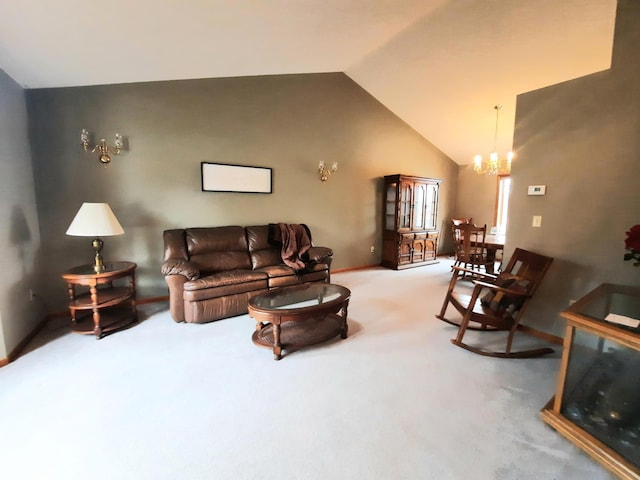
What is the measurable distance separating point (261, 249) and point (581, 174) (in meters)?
3.48

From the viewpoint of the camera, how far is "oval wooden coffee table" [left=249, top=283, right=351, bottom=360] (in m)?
2.28

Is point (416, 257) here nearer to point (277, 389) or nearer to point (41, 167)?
point (277, 389)

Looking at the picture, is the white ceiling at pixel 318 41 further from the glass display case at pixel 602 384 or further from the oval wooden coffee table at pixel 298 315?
the glass display case at pixel 602 384

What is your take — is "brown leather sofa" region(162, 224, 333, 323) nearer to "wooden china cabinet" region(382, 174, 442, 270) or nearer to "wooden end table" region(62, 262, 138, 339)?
"wooden end table" region(62, 262, 138, 339)

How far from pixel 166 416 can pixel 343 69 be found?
4878 mm

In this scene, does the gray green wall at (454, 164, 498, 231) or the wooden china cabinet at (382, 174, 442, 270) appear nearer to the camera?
the wooden china cabinet at (382, 174, 442, 270)

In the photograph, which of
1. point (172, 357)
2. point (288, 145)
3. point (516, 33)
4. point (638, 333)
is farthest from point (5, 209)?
point (516, 33)

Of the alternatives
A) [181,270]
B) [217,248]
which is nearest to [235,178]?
[217,248]

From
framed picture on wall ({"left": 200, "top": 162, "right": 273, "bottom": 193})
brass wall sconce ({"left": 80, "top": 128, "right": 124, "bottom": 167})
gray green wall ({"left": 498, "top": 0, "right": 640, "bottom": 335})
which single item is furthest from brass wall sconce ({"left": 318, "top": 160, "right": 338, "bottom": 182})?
brass wall sconce ({"left": 80, "top": 128, "right": 124, "bottom": 167})

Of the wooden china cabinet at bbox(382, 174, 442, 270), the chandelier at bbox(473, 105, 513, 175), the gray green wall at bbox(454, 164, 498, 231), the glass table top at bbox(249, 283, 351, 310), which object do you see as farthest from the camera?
the gray green wall at bbox(454, 164, 498, 231)

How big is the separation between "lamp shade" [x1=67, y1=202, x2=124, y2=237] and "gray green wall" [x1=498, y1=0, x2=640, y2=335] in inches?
159

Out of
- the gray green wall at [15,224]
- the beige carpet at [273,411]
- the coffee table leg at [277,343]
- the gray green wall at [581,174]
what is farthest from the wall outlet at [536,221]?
the gray green wall at [15,224]

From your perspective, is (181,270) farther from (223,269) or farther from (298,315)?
(298,315)

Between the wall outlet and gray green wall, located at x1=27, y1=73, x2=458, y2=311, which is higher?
gray green wall, located at x1=27, y1=73, x2=458, y2=311
